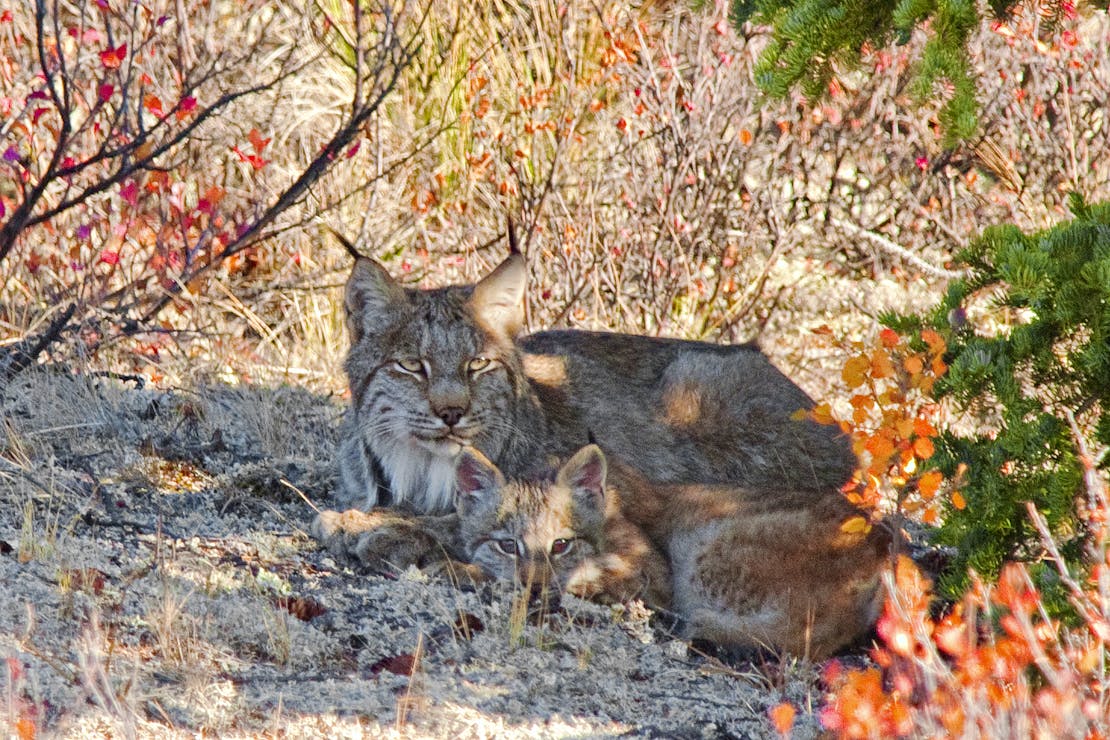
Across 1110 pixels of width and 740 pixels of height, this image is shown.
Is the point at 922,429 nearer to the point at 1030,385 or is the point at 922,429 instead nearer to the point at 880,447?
the point at 880,447

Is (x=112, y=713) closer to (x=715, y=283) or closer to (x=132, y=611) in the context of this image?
(x=132, y=611)

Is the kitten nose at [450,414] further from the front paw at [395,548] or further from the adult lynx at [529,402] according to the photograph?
the front paw at [395,548]

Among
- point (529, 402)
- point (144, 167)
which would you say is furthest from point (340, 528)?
point (144, 167)

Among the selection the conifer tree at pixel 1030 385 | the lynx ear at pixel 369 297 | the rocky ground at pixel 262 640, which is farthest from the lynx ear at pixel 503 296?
the conifer tree at pixel 1030 385

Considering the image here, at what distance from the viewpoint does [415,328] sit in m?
5.72

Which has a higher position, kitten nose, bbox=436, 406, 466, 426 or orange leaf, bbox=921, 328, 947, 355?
orange leaf, bbox=921, 328, 947, 355

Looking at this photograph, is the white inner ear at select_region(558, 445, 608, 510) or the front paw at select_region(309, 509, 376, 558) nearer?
the white inner ear at select_region(558, 445, 608, 510)

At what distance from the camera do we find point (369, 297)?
19.0ft

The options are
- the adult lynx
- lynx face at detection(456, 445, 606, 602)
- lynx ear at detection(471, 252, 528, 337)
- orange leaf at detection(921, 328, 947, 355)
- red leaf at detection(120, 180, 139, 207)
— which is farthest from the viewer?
red leaf at detection(120, 180, 139, 207)

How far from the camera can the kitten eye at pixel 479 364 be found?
570cm

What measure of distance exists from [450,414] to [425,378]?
0.69 ft

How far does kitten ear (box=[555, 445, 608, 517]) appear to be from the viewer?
17.0 ft

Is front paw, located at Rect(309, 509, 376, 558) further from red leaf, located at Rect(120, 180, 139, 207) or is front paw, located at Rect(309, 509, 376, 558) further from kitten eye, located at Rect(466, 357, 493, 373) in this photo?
red leaf, located at Rect(120, 180, 139, 207)

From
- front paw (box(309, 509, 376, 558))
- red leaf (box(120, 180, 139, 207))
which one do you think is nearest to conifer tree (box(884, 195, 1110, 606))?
front paw (box(309, 509, 376, 558))
